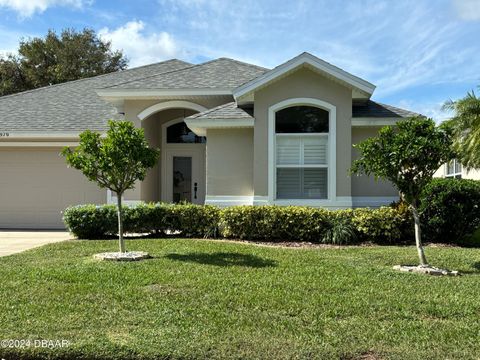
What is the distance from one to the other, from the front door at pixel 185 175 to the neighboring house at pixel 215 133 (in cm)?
4

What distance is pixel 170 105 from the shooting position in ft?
51.7

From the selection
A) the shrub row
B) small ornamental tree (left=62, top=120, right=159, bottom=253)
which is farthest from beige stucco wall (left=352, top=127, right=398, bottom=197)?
small ornamental tree (left=62, top=120, right=159, bottom=253)

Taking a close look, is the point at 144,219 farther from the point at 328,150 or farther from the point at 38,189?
the point at 38,189

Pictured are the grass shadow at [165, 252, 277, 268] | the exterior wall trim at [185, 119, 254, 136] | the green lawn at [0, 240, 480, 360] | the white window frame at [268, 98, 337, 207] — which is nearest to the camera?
the green lawn at [0, 240, 480, 360]

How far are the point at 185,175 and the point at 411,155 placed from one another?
1051 centimetres

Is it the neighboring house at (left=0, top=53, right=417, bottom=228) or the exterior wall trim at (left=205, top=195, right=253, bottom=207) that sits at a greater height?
the neighboring house at (left=0, top=53, right=417, bottom=228)

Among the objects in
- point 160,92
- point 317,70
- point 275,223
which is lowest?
point 275,223

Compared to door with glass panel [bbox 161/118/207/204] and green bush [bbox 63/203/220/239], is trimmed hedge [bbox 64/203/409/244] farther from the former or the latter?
door with glass panel [bbox 161/118/207/204]

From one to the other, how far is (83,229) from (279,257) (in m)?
5.76

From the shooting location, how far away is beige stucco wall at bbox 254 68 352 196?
1307cm

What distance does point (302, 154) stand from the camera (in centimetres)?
1330

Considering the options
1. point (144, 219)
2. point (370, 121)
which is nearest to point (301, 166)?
point (370, 121)

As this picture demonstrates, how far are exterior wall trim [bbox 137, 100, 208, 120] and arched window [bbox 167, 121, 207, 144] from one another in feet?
5.61

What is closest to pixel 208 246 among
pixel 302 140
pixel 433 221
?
pixel 302 140
